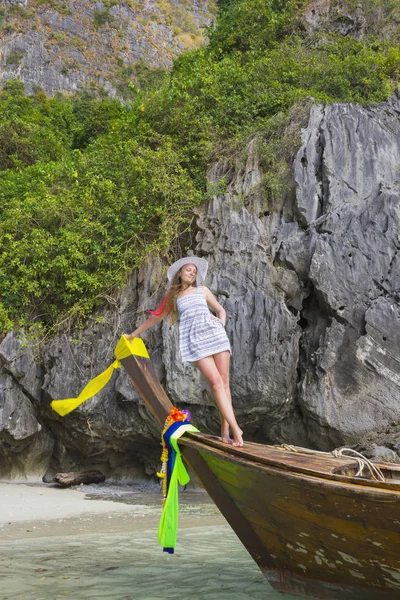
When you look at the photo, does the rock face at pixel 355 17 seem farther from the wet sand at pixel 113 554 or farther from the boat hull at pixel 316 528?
the boat hull at pixel 316 528

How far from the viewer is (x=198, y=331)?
4.10 m

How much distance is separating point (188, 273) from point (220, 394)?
3.02ft

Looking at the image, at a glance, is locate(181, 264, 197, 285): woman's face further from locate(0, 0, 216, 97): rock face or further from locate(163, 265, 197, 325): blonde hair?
locate(0, 0, 216, 97): rock face

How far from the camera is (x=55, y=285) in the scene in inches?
429

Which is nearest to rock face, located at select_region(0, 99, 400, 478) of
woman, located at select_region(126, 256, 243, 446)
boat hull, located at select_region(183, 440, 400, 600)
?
woman, located at select_region(126, 256, 243, 446)

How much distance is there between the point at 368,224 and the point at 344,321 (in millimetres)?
1770

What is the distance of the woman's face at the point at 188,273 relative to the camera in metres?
4.25

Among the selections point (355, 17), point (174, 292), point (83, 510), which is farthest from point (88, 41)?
point (174, 292)

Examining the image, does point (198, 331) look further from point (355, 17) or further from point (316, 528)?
point (355, 17)

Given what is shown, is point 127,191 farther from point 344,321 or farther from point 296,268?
point 344,321

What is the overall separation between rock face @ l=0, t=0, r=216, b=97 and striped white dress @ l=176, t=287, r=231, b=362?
30.6 metres

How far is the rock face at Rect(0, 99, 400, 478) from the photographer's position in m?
9.02

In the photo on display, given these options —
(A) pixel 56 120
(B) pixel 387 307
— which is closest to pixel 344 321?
(B) pixel 387 307

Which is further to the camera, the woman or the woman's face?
the woman's face
